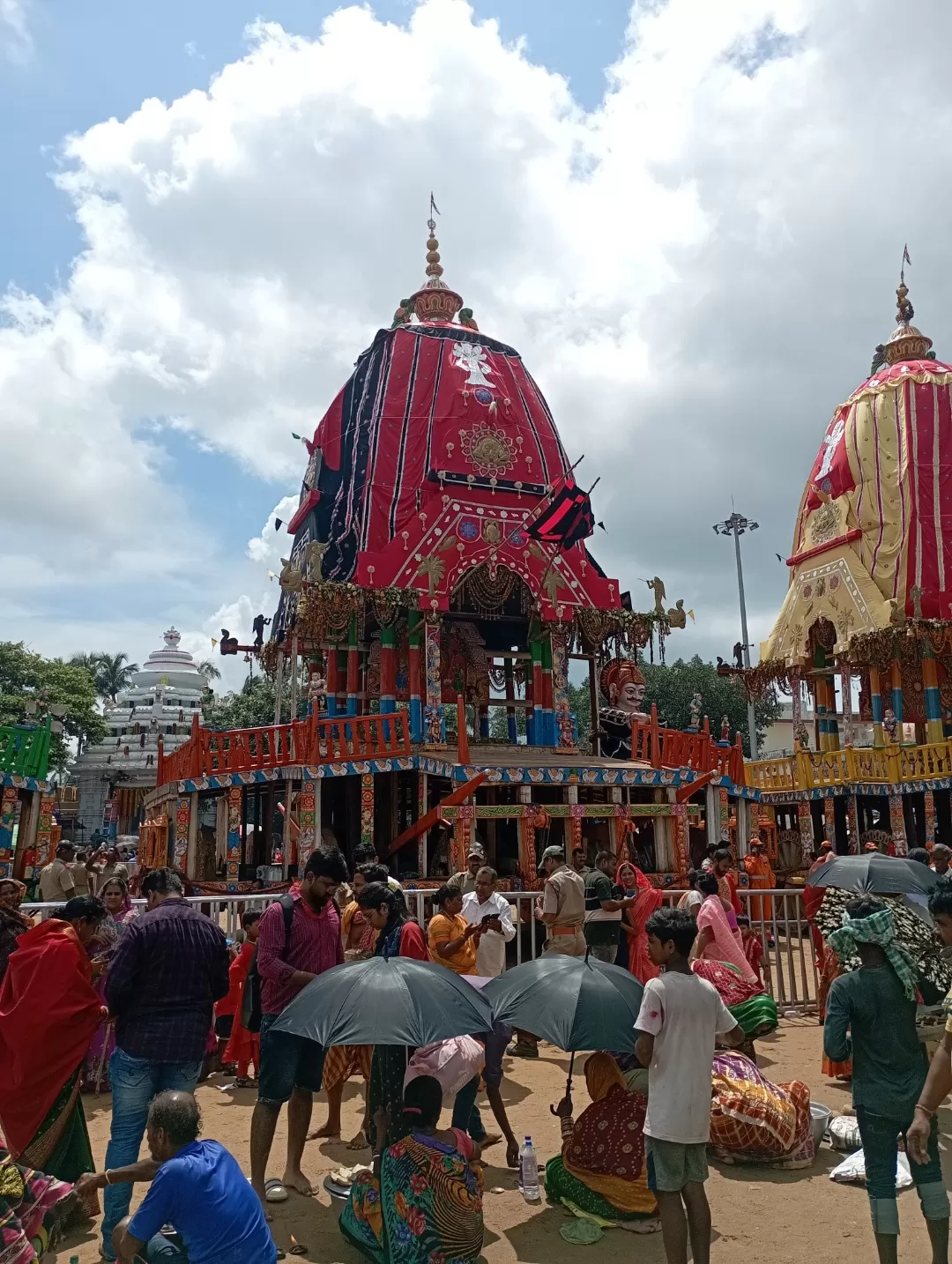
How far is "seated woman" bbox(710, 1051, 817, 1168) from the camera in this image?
5.78 meters

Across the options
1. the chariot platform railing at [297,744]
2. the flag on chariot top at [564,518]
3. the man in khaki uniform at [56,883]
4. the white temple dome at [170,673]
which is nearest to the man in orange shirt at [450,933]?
the man in khaki uniform at [56,883]

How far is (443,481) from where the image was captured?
19406mm

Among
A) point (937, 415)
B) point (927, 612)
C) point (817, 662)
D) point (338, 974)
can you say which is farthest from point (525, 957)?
point (937, 415)

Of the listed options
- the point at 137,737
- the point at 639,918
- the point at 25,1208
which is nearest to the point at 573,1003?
the point at 25,1208

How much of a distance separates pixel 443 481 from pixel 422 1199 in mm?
16142

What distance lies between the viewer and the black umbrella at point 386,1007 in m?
4.23

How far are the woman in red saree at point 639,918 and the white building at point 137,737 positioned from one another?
32333 millimetres

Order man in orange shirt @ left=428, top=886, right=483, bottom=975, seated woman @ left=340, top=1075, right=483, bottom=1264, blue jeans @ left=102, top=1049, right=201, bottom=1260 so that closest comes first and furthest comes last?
seated woman @ left=340, top=1075, right=483, bottom=1264
blue jeans @ left=102, top=1049, right=201, bottom=1260
man in orange shirt @ left=428, top=886, right=483, bottom=975

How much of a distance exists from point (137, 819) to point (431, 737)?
104ft

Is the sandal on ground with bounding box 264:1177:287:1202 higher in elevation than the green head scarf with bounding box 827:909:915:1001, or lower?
lower

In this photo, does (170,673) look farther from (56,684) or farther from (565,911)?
(565,911)

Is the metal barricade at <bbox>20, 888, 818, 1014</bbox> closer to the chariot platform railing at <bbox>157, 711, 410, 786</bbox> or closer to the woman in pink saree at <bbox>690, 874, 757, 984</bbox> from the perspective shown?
the woman in pink saree at <bbox>690, 874, 757, 984</bbox>

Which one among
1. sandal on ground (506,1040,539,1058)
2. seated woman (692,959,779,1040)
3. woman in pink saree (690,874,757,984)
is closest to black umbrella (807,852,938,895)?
woman in pink saree (690,874,757,984)

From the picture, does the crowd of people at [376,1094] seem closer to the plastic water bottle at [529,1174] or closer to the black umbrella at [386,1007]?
the plastic water bottle at [529,1174]
